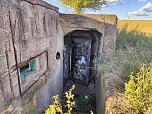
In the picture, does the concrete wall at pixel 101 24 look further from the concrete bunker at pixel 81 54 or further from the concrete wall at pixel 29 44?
the concrete bunker at pixel 81 54

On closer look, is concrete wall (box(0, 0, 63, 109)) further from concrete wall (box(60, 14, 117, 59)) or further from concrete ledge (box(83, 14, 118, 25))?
concrete ledge (box(83, 14, 118, 25))

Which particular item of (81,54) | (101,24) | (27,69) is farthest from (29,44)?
(81,54)

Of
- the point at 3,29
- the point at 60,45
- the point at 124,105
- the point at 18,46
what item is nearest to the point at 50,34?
the point at 60,45

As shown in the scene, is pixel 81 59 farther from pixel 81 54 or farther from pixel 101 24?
pixel 101 24

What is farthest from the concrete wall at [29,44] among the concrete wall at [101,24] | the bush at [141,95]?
the bush at [141,95]

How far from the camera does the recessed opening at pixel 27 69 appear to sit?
324cm

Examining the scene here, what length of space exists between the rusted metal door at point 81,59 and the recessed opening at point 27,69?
→ 294 centimetres

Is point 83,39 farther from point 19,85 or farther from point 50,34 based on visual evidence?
point 19,85

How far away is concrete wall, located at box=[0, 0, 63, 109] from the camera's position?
2.48 metres

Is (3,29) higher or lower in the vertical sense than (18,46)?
higher

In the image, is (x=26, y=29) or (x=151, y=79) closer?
(x=151, y=79)

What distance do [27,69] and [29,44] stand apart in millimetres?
570

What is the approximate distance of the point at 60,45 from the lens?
18.1 ft

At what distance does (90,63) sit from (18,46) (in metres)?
3.97
